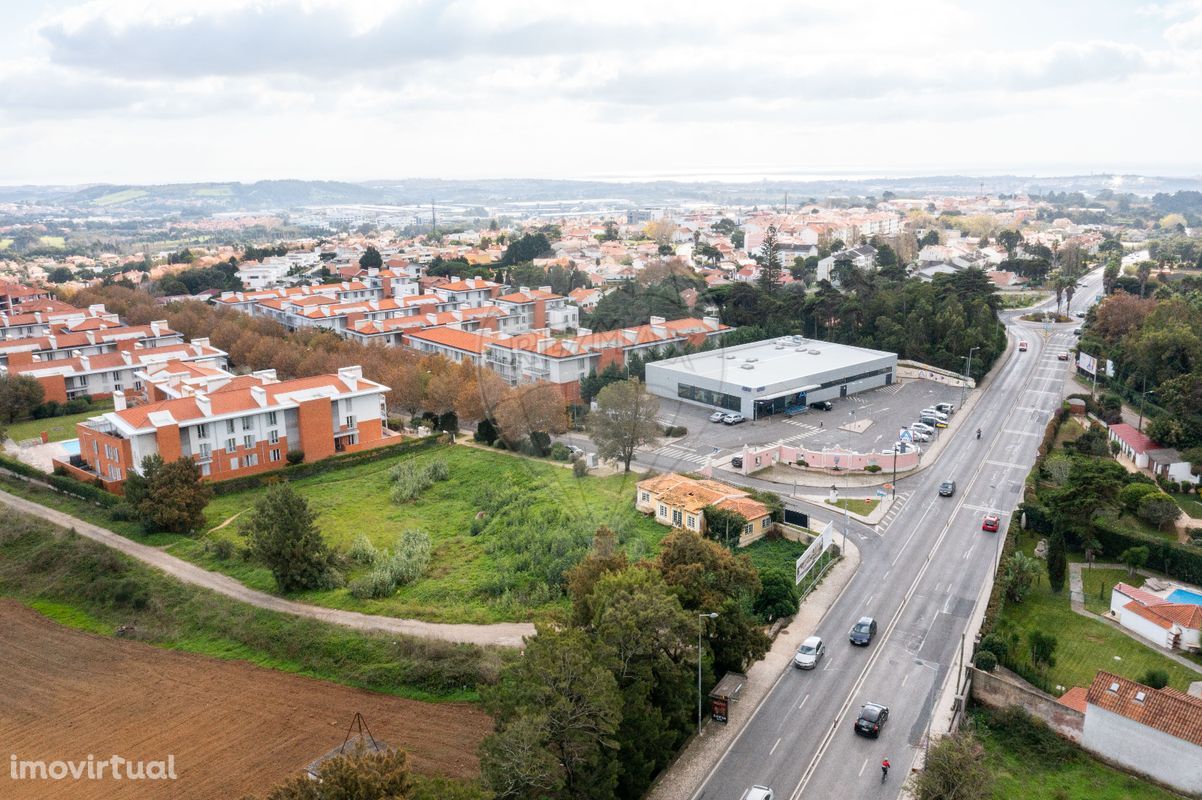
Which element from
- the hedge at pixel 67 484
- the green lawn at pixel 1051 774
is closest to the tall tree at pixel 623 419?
the green lawn at pixel 1051 774

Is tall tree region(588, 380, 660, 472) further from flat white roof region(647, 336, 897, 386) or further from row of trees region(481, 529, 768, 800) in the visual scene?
flat white roof region(647, 336, 897, 386)

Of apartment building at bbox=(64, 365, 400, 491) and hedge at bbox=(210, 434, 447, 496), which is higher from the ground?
apartment building at bbox=(64, 365, 400, 491)

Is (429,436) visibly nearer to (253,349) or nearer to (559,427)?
(559,427)

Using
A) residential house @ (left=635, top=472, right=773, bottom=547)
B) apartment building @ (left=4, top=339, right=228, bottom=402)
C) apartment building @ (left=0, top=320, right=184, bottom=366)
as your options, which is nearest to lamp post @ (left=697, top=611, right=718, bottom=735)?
residential house @ (left=635, top=472, right=773, bottom=547)

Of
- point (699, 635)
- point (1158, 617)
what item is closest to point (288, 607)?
point (699, 635)

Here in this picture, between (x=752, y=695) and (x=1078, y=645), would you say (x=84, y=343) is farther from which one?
(x=1078, y=645)

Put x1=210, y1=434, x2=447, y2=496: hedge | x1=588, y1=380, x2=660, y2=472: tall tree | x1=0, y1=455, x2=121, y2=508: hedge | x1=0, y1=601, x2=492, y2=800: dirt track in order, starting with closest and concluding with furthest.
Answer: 1. x1=0, y1=601, x2=492, y2=800: dirt track
2. x1=588, y1=380, x2=660, y2=472: tall tree
3. x1=0, y1=455, x2=121, y2=508: hedge
4. x1=210, y1=434, x2=447, y2=496: hedge

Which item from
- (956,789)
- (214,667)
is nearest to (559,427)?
(214,667)
